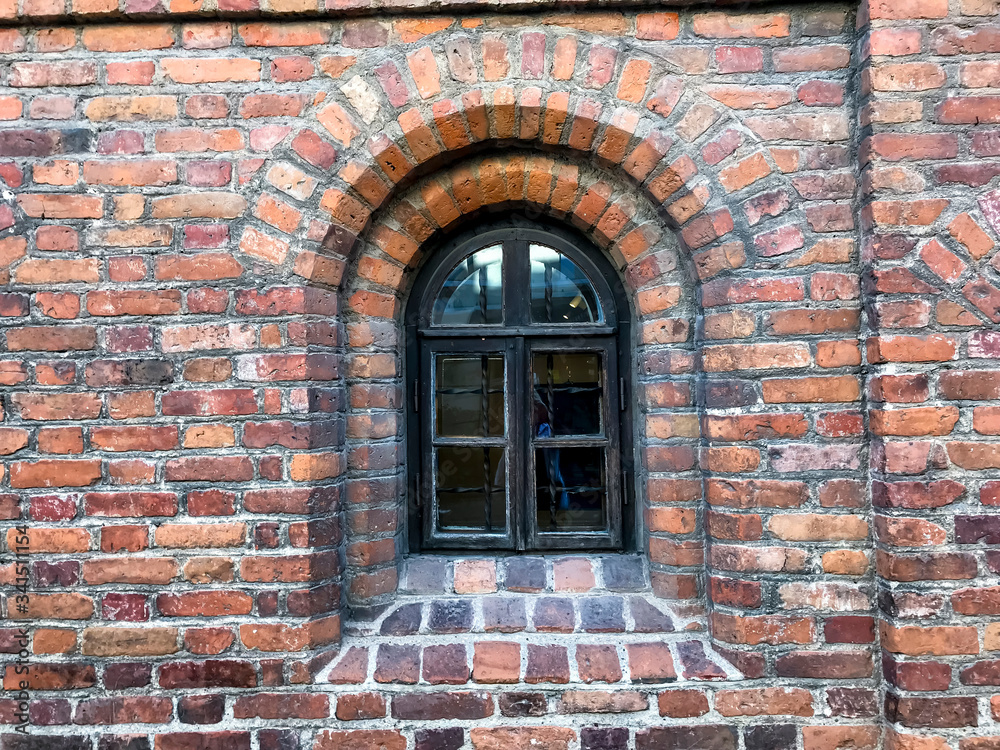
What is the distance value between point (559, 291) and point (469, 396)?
0.46 meters

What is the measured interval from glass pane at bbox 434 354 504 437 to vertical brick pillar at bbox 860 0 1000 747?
109 cm

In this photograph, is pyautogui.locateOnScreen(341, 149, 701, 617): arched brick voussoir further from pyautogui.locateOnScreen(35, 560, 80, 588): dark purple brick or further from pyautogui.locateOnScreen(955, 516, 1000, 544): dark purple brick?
pyautogui.locateOnScreen(35, 560, 80, 588): dark purple brick

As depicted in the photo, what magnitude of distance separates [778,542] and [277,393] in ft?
4.82

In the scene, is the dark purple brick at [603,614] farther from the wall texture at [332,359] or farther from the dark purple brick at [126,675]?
the dark purple brick at [126,675]

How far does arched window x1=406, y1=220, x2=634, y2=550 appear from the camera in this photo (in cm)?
196

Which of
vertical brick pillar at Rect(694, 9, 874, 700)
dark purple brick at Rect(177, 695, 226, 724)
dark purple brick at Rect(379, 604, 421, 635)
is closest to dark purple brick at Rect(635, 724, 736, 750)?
vertical brick pillar at Rect(694, 9, 874, 700)

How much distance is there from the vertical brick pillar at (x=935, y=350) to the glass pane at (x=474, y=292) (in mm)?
1086

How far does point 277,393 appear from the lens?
5.52ft

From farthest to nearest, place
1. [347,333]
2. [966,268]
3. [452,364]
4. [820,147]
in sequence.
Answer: [452,364] < [347,333] < [820,147] < [966,268]

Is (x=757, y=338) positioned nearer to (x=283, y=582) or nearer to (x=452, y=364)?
(x=452, y=364)

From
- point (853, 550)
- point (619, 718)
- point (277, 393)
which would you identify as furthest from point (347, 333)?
point (853, 550)

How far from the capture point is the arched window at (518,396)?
1.96 metres

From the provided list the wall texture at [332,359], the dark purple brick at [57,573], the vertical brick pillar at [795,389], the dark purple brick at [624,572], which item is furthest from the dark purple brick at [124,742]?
the vertical brick pillar at [795,389]

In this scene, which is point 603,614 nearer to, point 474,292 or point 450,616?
point 450,616
